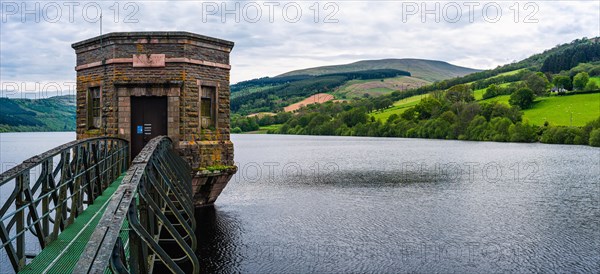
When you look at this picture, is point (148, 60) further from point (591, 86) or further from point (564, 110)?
point (591, 86)

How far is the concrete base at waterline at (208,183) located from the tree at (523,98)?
82765 mm

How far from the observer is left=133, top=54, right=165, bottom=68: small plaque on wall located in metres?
16.6

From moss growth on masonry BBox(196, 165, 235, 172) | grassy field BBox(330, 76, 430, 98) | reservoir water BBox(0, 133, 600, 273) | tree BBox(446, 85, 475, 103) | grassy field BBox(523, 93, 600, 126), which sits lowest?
reservoir water BBox(0, 133, 600, 273)

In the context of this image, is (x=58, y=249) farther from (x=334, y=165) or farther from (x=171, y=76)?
(x=334, y=165)

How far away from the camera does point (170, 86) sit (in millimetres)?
16719

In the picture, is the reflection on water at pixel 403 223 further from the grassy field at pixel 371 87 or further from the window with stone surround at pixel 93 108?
the grassy field at pixel 371 87

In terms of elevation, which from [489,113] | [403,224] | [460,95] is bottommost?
[403,224]

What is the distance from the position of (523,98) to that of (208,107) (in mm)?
83746

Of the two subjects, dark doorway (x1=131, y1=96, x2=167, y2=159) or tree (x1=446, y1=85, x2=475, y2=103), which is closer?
dark doorway (x1=131, y1=96, x2=167, y2=159)

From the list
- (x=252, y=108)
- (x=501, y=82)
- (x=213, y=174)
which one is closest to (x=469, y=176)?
(x=213, y=174)

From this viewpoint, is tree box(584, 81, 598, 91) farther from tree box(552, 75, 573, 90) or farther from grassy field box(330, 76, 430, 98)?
grassy field box(330, 76, 430, 98)

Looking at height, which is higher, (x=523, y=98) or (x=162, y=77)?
(x=523, y=98)

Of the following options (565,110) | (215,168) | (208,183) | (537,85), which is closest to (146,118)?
(215,168)

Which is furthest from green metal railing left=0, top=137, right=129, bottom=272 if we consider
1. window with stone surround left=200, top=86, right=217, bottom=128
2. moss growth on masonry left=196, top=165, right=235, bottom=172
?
window with stone surround left=200, top=86, right=217, bottom=128
